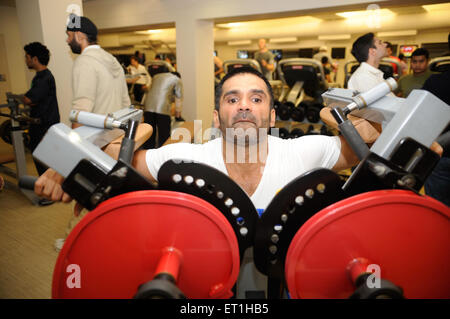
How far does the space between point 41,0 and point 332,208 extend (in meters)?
3.82

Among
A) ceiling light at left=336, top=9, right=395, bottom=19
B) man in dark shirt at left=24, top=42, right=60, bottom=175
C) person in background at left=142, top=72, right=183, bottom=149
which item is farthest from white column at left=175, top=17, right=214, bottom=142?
ceiling light at left=336, top=9, right=395, bottom=19

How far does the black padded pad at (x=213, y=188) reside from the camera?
0.59m

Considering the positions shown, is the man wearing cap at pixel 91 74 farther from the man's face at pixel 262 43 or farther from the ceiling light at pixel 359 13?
the ceiling light at pixel 359 13

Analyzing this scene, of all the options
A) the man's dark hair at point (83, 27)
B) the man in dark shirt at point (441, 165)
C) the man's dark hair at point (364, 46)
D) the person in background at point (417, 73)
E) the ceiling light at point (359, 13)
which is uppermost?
the ceiling light at point (359, 13)

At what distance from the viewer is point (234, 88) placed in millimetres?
1099

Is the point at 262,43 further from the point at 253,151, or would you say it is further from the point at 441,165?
the point at 253,151

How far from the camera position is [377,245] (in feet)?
1.86

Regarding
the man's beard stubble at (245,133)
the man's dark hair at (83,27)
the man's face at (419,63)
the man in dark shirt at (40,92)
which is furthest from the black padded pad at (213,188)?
the man's face at (419,63)

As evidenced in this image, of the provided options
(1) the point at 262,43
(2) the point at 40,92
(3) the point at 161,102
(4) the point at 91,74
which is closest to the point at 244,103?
(4) the point at 91,74

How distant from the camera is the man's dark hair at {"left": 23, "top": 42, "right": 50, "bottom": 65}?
282cm

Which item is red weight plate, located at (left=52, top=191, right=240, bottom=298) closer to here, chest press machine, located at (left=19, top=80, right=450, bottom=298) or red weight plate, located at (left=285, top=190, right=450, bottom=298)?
chest press machine, located at (left=19, top=80, right=450, bottom=298)

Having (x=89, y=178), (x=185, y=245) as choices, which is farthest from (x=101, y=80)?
(x=185, y=245)

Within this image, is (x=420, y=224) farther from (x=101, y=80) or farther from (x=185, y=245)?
(x=101, y=80)

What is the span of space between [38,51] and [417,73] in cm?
436
